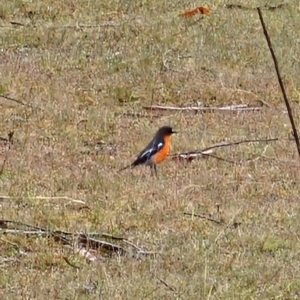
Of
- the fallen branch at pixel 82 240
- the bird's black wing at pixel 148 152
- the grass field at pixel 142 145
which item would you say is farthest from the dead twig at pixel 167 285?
the bird's black wing at pixel 148 152

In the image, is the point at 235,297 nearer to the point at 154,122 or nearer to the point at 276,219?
the point at 276,219

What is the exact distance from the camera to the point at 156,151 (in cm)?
791

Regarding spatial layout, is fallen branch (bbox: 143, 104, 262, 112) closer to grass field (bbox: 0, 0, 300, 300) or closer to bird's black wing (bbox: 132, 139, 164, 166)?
grass field (bbox: 0, 0, 300, 300)

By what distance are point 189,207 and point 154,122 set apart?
2623 mm

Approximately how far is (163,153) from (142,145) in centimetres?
73

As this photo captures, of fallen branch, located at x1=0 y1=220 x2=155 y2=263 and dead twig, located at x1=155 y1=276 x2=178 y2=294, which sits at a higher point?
fallen branch, located at x1=0 y1=220 x2=155 y2=263

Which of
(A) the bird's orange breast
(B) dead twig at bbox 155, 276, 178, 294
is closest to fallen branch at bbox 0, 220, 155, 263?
(B) dead twig at bbox 155, 276, 178, 294

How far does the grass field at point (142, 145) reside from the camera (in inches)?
226

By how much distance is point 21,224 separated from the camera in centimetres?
636

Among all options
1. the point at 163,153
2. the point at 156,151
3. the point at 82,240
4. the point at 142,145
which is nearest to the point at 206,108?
the point at 142,145

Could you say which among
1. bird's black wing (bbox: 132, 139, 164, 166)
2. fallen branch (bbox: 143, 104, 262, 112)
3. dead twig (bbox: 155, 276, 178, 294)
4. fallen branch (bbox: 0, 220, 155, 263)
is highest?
fallen branch (bbox: 143, 104, 262, 112)

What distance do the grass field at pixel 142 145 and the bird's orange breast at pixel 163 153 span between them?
0.11 metres

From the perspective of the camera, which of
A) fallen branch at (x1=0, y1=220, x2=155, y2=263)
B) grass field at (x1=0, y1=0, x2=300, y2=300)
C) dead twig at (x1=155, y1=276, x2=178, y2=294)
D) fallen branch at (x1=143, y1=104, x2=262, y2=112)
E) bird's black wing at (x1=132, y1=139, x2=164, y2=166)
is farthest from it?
fallen branch at (x1=143, y1=104, x2=262, y2=112)

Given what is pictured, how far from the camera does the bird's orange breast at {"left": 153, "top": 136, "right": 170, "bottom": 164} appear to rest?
7.89m
